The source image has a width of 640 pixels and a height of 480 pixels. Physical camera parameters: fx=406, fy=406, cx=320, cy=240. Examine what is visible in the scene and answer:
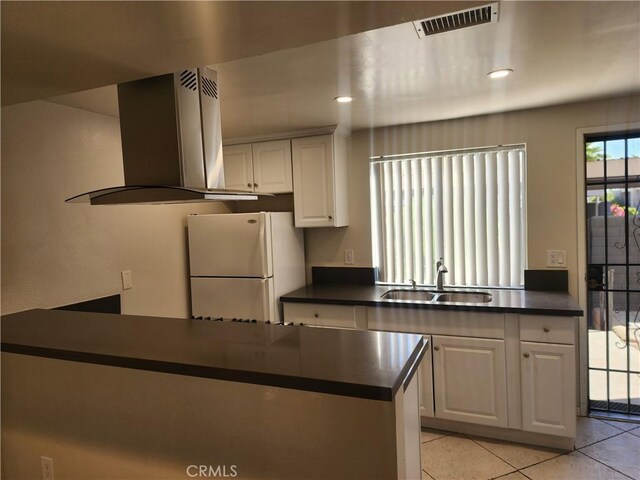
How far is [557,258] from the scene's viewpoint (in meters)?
2.90

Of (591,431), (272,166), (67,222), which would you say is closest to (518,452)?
(591,431)

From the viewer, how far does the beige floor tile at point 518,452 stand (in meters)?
2.41

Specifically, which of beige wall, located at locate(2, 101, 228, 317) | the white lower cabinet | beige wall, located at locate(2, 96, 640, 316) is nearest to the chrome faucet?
the white lower cabinet

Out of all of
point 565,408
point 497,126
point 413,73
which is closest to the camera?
point 413,73

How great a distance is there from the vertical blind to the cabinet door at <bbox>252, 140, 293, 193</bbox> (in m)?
0.72

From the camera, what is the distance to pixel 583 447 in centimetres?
251

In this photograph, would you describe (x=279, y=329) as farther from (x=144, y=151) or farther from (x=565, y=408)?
(x=565, y=408)

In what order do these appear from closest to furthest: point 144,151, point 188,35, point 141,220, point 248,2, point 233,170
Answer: point 248,2
point 188,35
point 144,151
point 141,220
point 233,170

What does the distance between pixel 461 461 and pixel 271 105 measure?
8.02 ft

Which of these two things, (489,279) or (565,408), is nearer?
(565,408)

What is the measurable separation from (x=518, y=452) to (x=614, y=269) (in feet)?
4.65

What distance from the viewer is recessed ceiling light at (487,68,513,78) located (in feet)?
6.65

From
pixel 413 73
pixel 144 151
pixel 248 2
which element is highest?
pixel 413 73

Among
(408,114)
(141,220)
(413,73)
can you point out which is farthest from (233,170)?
(413,73)
